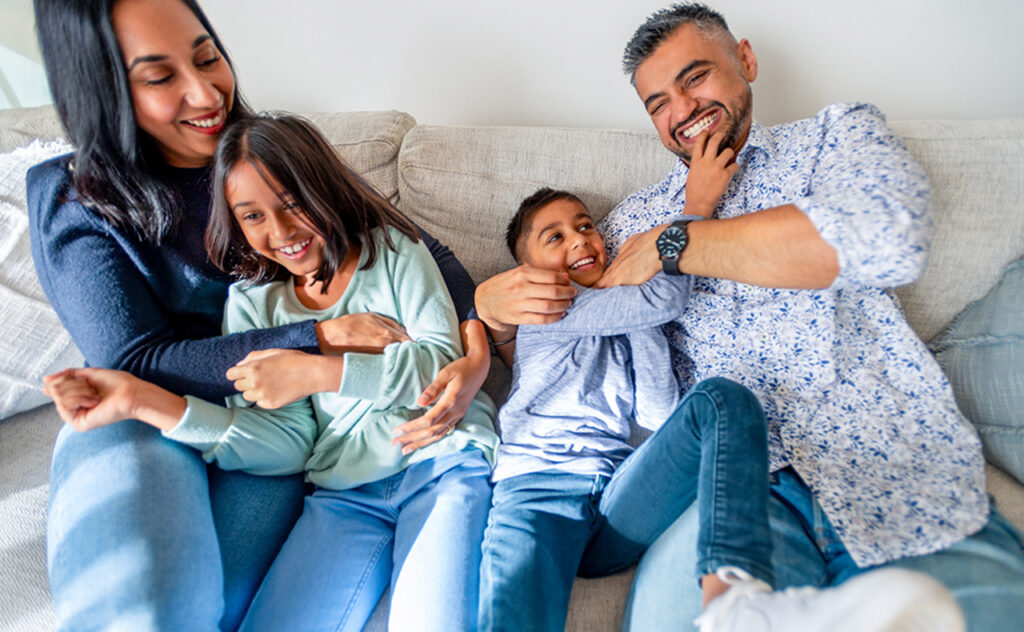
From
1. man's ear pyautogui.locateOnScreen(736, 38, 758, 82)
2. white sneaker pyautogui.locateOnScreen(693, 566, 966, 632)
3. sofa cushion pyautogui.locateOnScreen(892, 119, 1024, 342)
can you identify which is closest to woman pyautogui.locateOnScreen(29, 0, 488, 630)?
white sneaker pyautogui.locateOnScreen(693, 566, 966, 632)

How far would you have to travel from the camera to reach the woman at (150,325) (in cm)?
92

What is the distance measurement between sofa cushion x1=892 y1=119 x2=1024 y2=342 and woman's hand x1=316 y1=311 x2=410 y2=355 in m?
1.18

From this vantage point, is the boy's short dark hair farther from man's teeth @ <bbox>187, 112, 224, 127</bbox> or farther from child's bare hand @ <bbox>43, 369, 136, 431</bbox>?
child's bare hand @ <bbox>43, 369, 136, 431</bbox>

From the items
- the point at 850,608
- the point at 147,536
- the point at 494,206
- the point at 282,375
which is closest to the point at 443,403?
the point at 282,375

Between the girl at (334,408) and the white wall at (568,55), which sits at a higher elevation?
the white wall at (568,55)

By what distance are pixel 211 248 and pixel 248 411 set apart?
0.36 m

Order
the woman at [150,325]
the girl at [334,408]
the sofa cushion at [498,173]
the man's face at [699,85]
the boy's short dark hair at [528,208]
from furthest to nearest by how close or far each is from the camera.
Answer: the sofa cushion at [498,173] → the boy's short dark hair at [528,208] → the man's face at [699,85] → the girl at [334,408] → the woman at [150,325]

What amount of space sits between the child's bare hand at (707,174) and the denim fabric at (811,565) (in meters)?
0.55

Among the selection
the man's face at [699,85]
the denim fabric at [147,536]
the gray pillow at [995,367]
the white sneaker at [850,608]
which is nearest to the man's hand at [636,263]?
the man's face at [699,85]

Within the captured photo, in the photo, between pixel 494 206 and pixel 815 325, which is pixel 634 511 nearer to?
pixel 815 325

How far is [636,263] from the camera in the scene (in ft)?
3.85

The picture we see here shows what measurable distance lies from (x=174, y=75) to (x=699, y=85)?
3.54ft

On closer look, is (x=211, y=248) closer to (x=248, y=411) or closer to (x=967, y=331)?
(x=248, y=411)

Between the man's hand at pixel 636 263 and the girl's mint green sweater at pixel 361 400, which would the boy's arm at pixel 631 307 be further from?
the girl's mint green sweater at pixel 361 400
